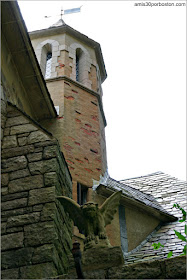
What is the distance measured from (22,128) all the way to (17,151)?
0.49 meters

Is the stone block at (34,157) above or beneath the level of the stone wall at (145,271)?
above

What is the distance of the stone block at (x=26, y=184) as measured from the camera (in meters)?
5.54

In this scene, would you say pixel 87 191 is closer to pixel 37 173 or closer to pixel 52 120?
pixel 52 120

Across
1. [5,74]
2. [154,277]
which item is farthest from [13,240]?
[5,74]

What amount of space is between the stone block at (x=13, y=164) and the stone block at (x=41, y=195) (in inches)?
20.5

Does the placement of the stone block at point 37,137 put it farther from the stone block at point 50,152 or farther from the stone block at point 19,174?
the stone block at point 19,174

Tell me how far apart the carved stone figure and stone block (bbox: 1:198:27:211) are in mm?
453

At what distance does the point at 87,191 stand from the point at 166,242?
2.23m

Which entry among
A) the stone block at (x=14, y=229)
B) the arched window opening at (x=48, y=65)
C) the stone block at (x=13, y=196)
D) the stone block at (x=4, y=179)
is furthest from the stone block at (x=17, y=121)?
the arched window opening at (x=48, y=65)

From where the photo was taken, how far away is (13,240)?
Result: 5.02 meters

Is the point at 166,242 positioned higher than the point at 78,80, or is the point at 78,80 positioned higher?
the point at 78,80

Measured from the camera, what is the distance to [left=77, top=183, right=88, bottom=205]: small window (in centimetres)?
1002

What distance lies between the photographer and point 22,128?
6391 millimetres

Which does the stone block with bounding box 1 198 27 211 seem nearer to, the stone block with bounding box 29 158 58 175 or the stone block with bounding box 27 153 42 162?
the stone block with bounding box 29 158 58 175
